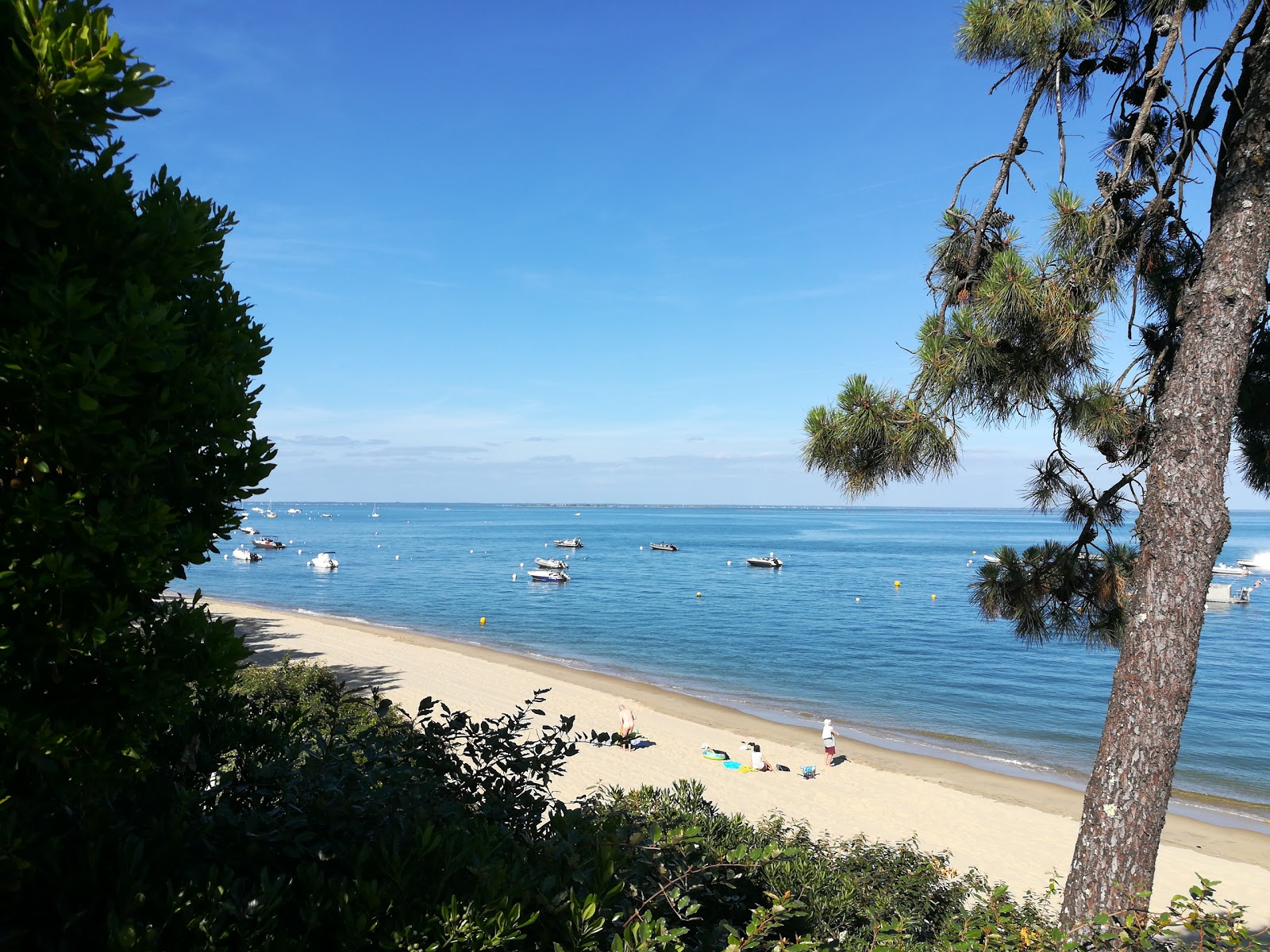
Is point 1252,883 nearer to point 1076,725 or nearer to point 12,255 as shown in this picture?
point 1076,725

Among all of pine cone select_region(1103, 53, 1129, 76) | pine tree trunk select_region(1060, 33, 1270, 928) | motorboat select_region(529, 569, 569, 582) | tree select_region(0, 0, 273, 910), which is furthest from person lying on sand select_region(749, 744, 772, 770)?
motorboat select_region(529, 569, 569, 582)

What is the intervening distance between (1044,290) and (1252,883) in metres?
13.3

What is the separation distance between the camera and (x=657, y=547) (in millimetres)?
102562

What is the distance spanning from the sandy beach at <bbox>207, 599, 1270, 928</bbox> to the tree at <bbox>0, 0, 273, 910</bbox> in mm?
8146

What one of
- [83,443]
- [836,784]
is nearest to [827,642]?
[836,784]

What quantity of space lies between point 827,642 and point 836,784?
2201cm

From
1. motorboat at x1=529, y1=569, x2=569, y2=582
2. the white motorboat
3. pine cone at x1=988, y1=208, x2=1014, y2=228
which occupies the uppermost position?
pine cone at x1=988, y1=208, x2=1014, y2=228

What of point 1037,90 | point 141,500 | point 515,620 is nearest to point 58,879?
point 141,500

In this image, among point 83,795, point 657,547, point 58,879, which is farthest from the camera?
point 657,547

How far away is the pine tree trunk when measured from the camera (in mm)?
4727

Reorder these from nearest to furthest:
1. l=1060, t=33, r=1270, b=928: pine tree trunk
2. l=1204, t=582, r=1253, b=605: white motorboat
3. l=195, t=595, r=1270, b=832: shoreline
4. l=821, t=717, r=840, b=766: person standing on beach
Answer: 1. l=1060, t=33, r=1270, b=928: pine tree trunk
2. l=195, t=595, r=1270, b=832: shoreline
3. l=821, t=717, r=840, b=766: person standing on beach
4. l=1204, t=582, r=1253, b=605: white motorboat

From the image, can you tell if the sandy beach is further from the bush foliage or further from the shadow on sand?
the bush foliage

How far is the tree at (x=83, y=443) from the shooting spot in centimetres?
200

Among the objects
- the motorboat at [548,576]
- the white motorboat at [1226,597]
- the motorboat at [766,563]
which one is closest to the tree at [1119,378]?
the motorboat at [548,576]
